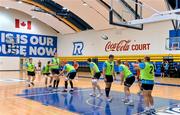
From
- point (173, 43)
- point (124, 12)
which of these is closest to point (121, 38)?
point (173, 43)

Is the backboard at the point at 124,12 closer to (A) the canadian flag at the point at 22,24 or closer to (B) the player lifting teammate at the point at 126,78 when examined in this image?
(B) the player lifting teammate at the point at 126,78

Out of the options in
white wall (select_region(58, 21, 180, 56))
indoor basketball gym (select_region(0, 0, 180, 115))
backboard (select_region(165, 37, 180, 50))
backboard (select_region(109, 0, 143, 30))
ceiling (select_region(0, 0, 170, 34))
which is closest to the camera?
indoor basketball gym (select_region(0, 0, 180, 115))

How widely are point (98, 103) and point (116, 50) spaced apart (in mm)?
16655

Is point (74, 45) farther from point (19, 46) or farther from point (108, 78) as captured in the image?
point (108, 78)

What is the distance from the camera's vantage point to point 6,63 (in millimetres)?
28984

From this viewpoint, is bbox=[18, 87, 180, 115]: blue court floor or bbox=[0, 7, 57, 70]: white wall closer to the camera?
bbox=[18, 87, 180, 115]: blue court floor

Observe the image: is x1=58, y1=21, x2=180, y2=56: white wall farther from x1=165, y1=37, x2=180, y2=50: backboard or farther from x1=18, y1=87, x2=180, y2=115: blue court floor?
x1=18, y1=87, x2=180, y2=115: blue court floor

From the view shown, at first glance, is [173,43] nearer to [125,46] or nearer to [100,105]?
[125,46]

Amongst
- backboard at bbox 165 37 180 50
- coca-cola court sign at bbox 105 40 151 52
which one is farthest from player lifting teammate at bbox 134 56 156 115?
coca-cola court sign at bbox 105 40 151 52

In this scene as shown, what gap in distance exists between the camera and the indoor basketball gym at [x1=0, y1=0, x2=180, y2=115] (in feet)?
28.1

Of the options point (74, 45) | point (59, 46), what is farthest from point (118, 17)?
point (59, 46)

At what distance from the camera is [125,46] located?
24.4m

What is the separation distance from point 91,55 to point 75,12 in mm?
5831

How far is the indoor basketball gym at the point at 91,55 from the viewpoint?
28.1 ft
